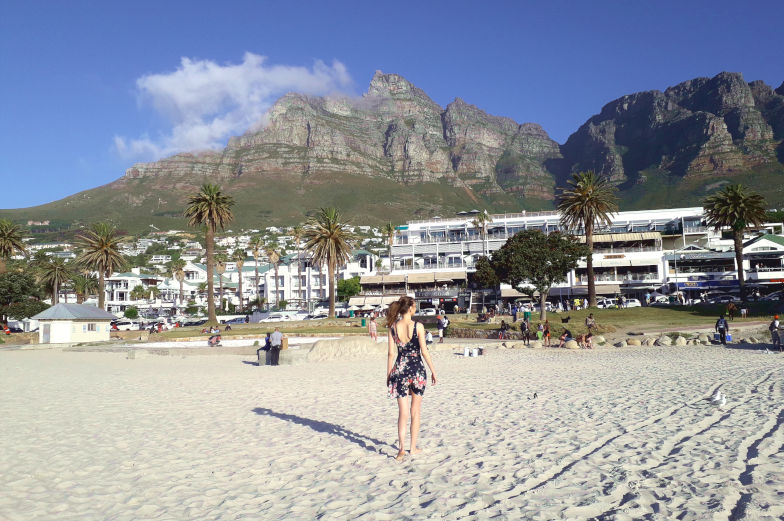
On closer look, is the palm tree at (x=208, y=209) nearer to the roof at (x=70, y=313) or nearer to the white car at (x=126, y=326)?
the roof at (x=70, y=313)

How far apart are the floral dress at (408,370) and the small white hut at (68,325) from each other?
43196 millimetres

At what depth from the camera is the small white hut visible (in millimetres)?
42719

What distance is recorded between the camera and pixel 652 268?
69.7 m

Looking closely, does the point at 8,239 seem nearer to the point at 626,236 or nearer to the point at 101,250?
the point at 101,250

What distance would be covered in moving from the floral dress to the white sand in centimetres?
93

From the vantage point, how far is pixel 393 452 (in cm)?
774

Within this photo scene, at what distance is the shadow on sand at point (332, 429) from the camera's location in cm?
827

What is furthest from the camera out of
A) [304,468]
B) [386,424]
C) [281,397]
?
[281,397]

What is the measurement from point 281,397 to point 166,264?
488ft

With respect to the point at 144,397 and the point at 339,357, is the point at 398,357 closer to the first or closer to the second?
the point at 144,397

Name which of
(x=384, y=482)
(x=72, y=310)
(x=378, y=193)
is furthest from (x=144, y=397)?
(x=378, y=193)

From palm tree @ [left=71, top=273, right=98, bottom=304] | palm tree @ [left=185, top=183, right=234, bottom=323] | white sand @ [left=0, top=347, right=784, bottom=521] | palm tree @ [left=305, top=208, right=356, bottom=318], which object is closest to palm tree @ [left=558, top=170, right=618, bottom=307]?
palm tree @ [left=305, top=208, right=356, bottom=318]

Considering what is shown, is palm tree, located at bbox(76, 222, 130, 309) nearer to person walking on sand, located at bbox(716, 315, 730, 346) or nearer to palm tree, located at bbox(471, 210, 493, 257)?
palm tree, located at bbox(471, 210, 493, 257)

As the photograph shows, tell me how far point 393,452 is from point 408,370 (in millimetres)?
1338
